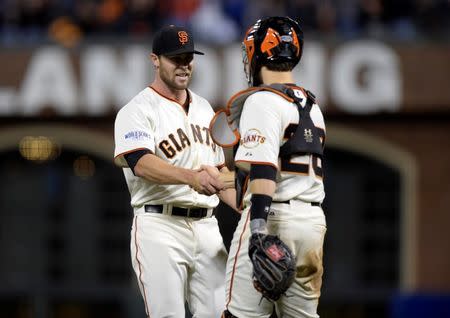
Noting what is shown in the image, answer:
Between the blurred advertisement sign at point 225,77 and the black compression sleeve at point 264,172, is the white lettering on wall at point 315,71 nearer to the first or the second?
the blurred advertisement sign at point 225,77

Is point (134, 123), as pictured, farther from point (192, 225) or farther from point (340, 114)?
point (340, 114)

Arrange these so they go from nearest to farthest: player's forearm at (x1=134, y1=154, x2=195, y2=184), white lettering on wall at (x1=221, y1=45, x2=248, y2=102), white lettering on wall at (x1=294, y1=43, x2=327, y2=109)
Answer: player's forearm at (x1=134, y1=154, x2=195, y2=184) < white lettering on wall at (x1=294, y1=43, x2=327, y2=109) < white lettering on wall at (x1=221, y1=45, x2=248, y2=102)

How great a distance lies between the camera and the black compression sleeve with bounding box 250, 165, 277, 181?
575 cm

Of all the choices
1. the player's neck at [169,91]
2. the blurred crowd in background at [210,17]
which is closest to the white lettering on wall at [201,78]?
the blurred crowd in background at [210,17]

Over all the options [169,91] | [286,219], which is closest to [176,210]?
[169,91]

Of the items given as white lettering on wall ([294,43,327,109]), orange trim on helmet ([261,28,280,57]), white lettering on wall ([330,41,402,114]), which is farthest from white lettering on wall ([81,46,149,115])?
orange trim on helmet ([261,28,280,57])

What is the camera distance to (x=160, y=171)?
21.2 ft

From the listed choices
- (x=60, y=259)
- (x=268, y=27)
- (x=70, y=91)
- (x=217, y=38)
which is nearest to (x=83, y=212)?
(x=60, y=259)

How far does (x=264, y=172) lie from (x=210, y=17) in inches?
368

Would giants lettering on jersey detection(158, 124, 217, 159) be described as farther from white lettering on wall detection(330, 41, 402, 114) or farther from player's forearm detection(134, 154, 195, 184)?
white lettering on wall detection(330, 41, 402, 114)

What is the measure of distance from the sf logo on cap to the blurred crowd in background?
7.79 meters

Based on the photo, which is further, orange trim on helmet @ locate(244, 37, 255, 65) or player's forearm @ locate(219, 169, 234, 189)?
player's forearm @ locate(219, 169, 234, 189)

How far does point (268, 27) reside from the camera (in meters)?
6.07

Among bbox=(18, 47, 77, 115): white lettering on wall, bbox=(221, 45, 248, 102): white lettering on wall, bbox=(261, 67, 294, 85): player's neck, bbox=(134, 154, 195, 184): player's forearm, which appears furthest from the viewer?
bbox=(18, 47, 77, 115): white lettering on wall
